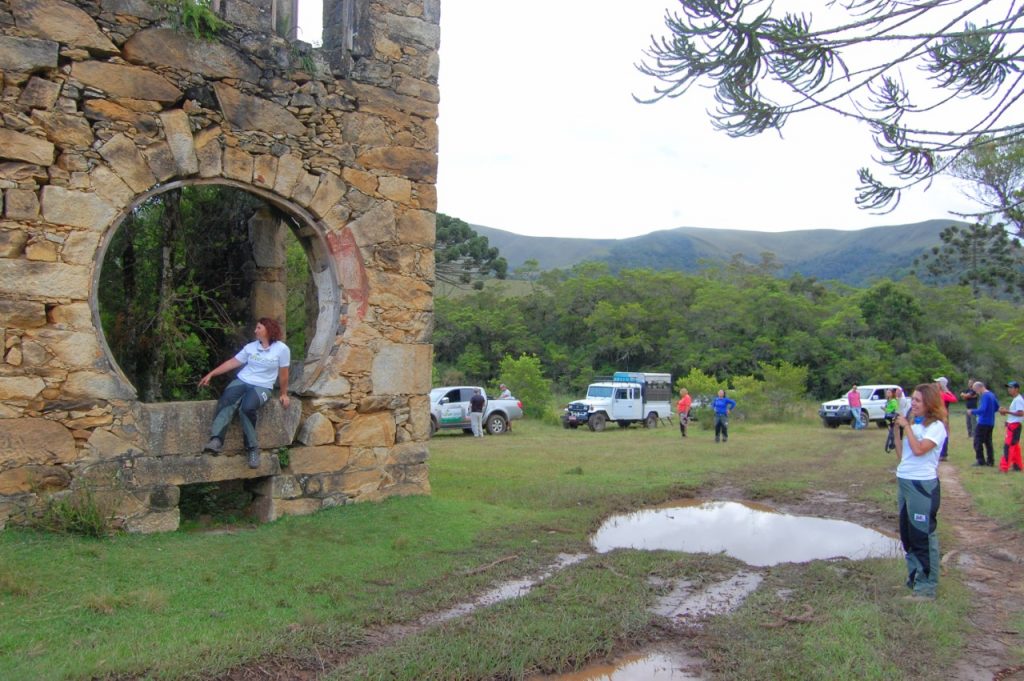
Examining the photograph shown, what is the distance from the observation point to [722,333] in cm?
4797

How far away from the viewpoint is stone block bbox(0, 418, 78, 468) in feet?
20.5

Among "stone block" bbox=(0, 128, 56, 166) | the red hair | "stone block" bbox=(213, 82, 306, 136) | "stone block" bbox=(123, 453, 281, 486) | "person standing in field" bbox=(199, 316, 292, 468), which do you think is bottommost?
"stone block" bbox=(123, 453, 281, 486)

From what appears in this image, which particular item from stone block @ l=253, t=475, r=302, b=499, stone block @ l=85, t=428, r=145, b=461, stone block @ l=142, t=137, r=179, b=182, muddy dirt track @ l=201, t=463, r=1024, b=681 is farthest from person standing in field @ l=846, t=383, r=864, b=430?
stone block @ l=85, t=428, r=145, b=461

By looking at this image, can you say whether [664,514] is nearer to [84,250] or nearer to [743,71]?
[743,71]

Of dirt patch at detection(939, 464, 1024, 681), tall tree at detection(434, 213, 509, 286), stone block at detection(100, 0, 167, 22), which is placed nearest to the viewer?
dirt patch at detection(939, 464, 1024, 681)

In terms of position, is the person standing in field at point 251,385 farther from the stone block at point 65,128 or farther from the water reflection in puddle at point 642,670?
the water reflection in puddle at point 642,670

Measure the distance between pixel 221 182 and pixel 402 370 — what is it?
8.53 ft

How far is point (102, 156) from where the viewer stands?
263 inches

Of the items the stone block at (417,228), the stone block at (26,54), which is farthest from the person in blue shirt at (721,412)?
the stone block at (26,54)

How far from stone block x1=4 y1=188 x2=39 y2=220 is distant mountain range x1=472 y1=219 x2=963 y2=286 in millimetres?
137017

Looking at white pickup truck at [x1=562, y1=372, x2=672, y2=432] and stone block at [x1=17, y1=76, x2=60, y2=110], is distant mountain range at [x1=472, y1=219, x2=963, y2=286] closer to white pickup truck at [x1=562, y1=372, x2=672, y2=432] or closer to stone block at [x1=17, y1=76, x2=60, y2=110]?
white pickup truck at [x1=562, y1=372, x2=672, y2=432]

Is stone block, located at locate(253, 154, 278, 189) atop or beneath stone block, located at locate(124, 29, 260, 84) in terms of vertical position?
beneath

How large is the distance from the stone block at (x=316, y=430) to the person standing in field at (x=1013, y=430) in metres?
10.1

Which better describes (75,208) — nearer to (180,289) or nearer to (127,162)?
(127,162)
